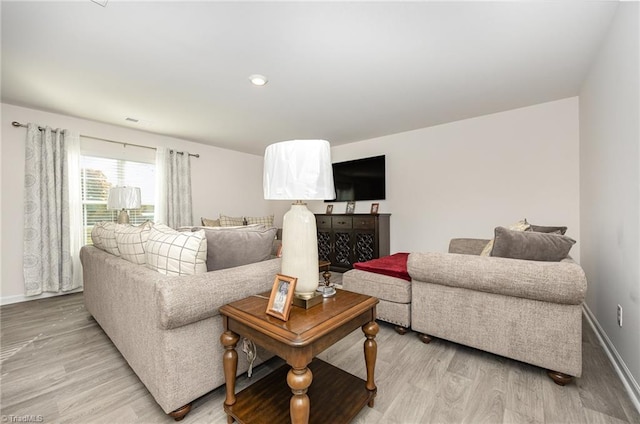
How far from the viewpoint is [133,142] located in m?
3.83

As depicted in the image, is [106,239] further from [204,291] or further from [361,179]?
[361,179]

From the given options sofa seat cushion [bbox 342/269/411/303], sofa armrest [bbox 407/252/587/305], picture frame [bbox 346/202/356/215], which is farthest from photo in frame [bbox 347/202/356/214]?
sofa armrest [bbox 407/252/587/305]

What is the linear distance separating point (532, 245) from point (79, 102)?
4.33 meters

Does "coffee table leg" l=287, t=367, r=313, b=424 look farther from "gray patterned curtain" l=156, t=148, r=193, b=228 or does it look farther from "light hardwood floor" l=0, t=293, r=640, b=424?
"gray patterned curtain" l=156, t=148, r=193, b=228

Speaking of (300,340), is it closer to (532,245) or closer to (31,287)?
(532,245)

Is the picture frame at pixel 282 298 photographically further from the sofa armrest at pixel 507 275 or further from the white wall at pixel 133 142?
the white wall at pixel 133 142

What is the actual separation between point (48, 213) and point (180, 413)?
3307 mm

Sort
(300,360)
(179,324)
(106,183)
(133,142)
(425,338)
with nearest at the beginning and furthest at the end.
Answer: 1. (300,360)
2. (179,324)
3. (425,338)
4. (106,183)
5. (133,142)

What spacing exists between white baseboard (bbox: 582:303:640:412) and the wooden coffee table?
4.37 ft

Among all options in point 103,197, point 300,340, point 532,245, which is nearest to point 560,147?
point 532,245

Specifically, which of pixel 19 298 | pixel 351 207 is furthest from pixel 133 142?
pixel 351 207

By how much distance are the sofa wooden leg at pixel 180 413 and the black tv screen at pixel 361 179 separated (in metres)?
3.59

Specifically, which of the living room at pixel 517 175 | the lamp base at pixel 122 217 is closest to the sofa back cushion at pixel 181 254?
the living room at pixel 517 175

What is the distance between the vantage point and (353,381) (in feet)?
4.59
